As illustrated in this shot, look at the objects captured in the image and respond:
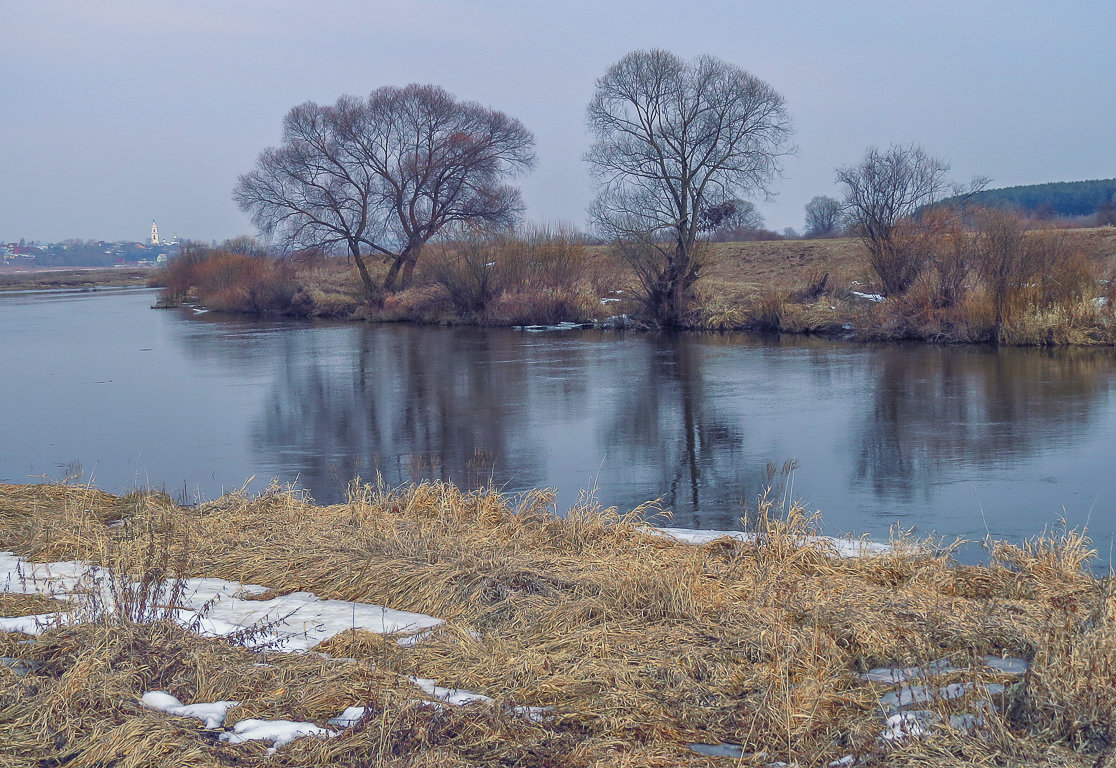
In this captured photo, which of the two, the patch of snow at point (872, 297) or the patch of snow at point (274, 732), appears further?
the patch of snow at point (872, 297)

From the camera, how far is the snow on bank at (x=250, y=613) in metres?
4.85

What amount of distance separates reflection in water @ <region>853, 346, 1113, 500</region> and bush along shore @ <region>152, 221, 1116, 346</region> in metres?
1.74

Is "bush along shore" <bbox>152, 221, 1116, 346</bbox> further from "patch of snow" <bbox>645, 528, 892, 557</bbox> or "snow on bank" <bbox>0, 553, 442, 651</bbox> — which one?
"snow on bank" <bbox>0, 553, 442, 651</bbox>

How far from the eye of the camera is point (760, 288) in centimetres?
3028

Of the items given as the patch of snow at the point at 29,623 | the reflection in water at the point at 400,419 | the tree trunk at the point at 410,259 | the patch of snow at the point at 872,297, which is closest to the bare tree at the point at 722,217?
the patch of snow at the point at 872,297

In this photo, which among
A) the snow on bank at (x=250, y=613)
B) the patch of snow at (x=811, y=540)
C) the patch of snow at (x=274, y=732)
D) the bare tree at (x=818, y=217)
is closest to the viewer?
the patch of snow at (x=274, y=732)

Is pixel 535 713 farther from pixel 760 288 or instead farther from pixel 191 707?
pixel 760 288

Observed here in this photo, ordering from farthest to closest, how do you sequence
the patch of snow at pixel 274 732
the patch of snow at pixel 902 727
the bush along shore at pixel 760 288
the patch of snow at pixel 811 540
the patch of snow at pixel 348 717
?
the bush along shore at pixel 760 288, the patch of snow at pixel 811 540, the patch of snow at pixel 348 717, the patch of snow at pixel 274 732, the patch of snow at pixel 902 727

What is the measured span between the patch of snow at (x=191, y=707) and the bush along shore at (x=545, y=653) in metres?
0.01

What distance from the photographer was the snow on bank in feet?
15.9

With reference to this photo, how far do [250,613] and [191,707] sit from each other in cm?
138

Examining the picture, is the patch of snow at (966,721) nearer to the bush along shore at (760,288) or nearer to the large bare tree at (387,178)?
the bush along shore at (760,288)

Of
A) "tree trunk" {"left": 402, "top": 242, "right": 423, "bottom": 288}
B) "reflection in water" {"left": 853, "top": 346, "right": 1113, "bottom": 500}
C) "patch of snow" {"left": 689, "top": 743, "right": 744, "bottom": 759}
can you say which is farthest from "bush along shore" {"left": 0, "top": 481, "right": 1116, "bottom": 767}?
"tree trunk" {"left": 402, "top": 242, "right": 423, "bottom": 288}

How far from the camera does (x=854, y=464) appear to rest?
10.5 metres
